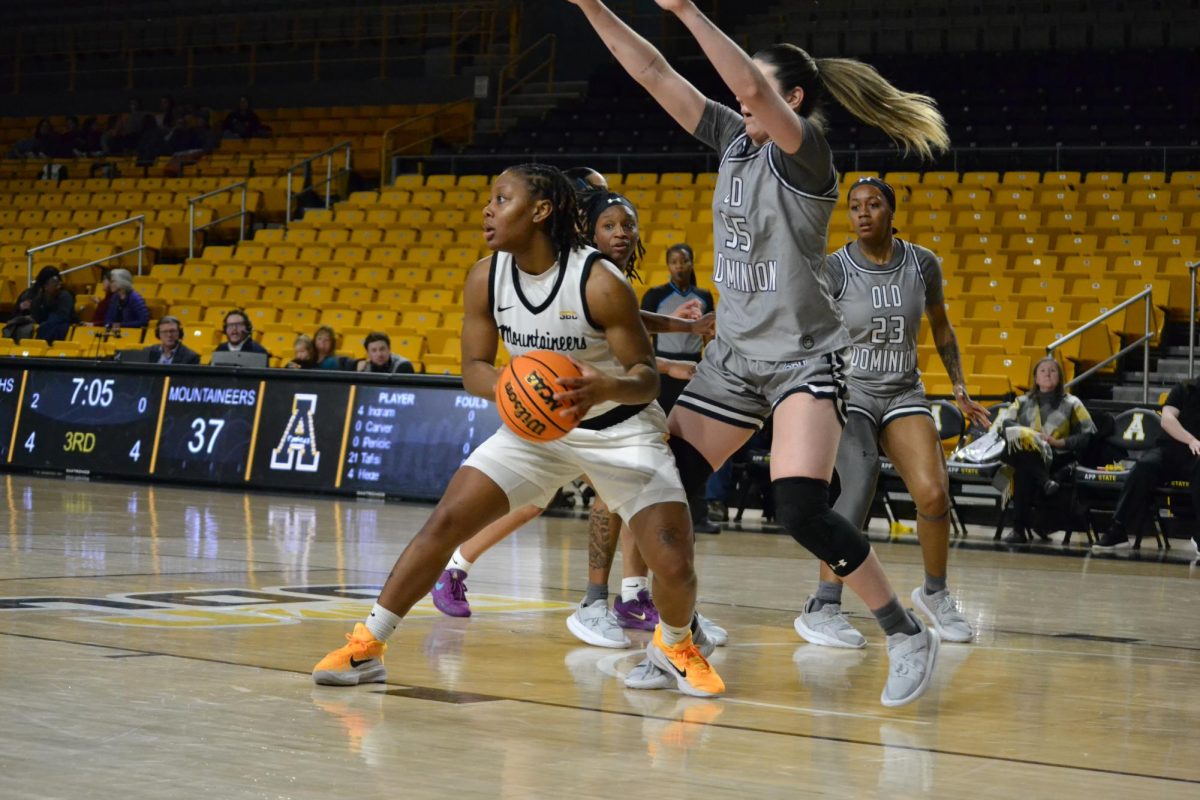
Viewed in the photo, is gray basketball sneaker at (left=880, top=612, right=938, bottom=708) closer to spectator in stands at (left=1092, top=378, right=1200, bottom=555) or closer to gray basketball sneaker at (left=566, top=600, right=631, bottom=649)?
gray basketball sneaker at (left=566, top=600, right=631, bottom=649)

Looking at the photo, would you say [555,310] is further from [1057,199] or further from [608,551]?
[1057,199]

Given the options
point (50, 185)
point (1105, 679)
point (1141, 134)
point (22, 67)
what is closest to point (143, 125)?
point (50, 185)

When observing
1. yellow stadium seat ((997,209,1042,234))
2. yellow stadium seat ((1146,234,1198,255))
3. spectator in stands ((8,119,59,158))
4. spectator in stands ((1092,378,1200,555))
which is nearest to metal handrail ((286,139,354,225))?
spectator in stands ((8,119,59,158))

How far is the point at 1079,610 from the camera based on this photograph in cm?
774

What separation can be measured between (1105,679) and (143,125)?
26210 millimetres

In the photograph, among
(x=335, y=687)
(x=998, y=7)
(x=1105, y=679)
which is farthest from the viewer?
(x=998, y=7)

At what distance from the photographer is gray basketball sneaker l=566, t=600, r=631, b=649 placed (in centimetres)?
595

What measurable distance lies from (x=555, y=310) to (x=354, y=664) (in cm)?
118

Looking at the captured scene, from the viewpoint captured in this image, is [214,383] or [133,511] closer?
[133,511]

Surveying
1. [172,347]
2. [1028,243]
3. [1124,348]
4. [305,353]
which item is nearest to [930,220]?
[1028,243]

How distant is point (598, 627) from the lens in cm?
599

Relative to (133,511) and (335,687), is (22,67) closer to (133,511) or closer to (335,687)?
(133,511)

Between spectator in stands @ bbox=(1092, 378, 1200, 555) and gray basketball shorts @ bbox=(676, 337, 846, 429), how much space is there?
7.29 meters

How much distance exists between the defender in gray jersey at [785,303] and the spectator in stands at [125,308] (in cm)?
1437
